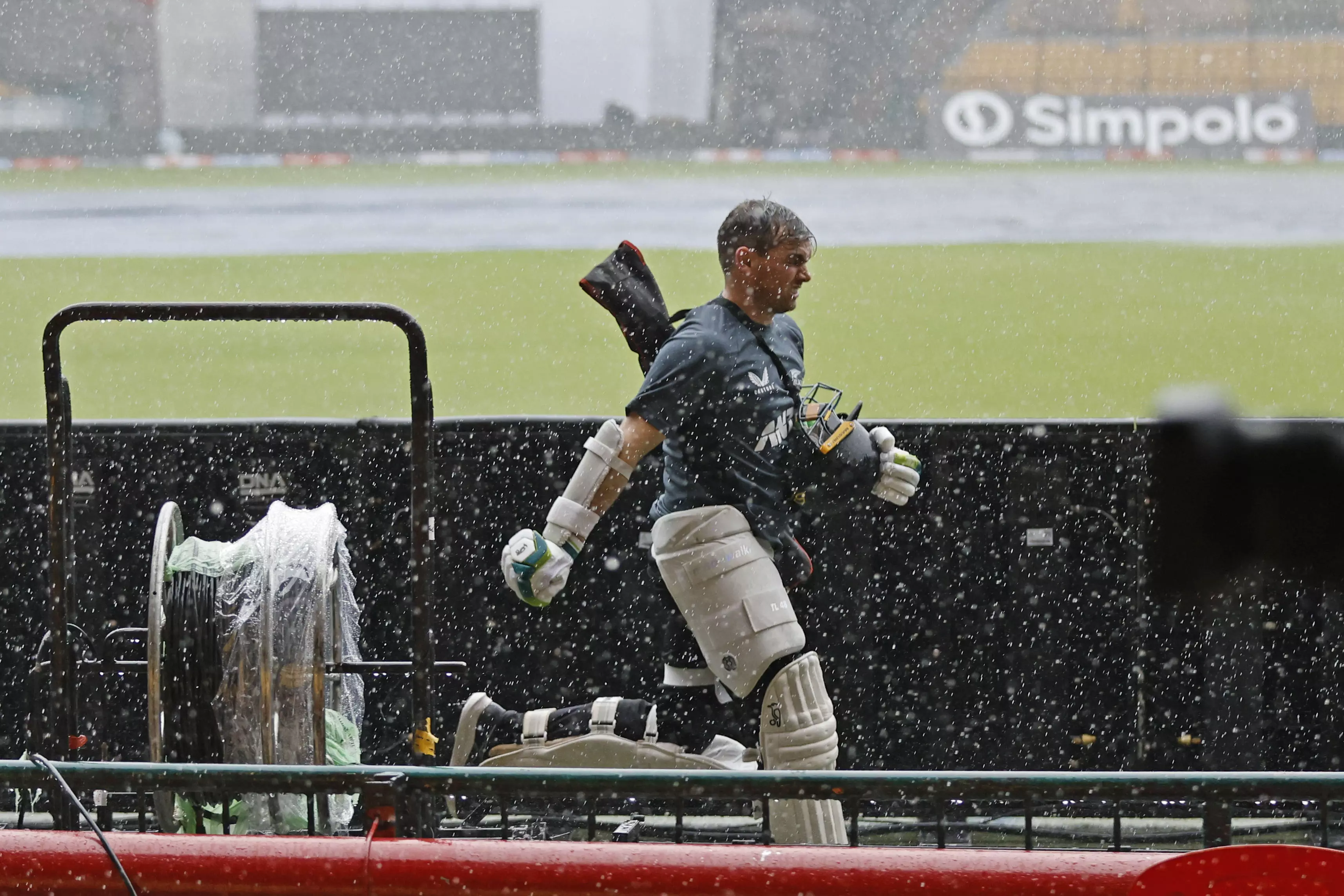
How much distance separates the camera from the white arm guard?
372cm

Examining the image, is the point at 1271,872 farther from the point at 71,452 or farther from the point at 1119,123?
the point at 1119,123

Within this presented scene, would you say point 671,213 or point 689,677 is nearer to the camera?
point 689,677

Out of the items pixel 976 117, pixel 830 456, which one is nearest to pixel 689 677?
pixel 830 456

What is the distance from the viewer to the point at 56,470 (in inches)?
130

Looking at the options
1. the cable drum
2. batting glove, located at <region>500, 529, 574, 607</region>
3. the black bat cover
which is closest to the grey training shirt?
the black bat cover

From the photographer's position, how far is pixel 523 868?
2.45 meters

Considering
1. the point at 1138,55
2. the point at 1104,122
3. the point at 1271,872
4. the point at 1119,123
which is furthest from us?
the point at 1138,55

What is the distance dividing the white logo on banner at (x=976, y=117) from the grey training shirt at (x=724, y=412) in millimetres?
22793

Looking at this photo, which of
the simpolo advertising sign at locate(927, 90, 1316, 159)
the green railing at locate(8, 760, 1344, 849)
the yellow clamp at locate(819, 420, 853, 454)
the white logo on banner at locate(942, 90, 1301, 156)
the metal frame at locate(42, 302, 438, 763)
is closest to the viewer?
the green railing at locate(8, 760, 1344, 849)

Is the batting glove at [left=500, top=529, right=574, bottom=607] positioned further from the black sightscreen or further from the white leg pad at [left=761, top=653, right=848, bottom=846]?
the black sightscreen

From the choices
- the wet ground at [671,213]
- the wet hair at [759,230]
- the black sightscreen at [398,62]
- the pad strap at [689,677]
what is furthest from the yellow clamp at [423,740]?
the black sightscreen at [398,62]

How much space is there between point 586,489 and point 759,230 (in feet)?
2.52

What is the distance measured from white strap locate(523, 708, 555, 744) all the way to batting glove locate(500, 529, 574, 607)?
0.45 m

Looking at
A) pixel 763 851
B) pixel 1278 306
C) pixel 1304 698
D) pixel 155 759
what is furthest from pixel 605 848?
pixel 1278 306
